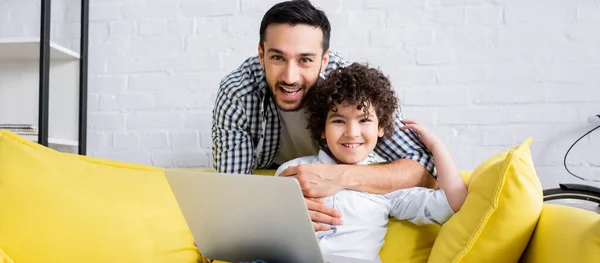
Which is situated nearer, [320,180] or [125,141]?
[320,180]

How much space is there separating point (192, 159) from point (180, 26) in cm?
63

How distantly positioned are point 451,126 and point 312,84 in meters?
0.82

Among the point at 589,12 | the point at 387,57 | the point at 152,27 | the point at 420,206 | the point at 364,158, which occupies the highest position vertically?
the point at 589,12

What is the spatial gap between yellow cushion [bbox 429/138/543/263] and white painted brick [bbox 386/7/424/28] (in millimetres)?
1153

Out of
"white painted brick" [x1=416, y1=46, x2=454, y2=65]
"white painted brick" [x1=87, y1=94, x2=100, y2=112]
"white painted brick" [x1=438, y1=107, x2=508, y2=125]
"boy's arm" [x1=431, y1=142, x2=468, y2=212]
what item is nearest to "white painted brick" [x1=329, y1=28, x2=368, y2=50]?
"white painted brick" [x1=416, y1=46, x2=454, y2=65]

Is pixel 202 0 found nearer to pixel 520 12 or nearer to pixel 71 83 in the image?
pixel 71 83

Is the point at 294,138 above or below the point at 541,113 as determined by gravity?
below

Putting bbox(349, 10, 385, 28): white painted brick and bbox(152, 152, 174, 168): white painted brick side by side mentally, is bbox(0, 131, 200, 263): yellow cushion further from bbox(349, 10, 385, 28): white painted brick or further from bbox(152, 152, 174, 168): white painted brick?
bbox(349, 10, 385, 28): white painted brick

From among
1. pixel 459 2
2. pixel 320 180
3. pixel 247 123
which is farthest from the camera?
pixel 459 2

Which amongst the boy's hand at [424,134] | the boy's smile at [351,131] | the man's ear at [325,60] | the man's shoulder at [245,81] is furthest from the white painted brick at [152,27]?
the boy's hand at [424,134]

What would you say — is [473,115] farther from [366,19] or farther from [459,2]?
[366,19]

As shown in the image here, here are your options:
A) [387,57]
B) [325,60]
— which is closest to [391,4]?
[387,57]

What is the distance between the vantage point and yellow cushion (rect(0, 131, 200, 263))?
1.30m

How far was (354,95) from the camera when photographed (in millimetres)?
1470
